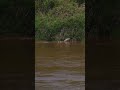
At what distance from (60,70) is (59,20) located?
5.74 m

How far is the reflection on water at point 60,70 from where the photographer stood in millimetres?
4984

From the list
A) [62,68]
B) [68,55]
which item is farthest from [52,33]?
[62,68]

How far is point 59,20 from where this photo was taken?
12.1 meters

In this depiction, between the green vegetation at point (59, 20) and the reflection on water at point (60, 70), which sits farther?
the green vegetation at point (59, 20)

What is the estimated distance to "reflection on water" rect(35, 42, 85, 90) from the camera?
4.98m

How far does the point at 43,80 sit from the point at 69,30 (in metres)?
6.60

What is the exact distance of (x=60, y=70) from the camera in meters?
6.51

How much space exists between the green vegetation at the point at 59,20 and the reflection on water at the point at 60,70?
7.03 ft

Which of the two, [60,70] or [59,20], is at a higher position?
[59,20]

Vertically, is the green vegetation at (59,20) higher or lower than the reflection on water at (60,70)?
higher

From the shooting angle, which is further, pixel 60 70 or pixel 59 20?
pixel 59 20
